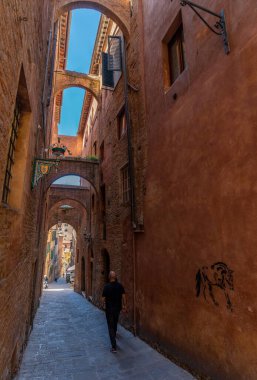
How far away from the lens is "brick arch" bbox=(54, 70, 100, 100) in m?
13.4

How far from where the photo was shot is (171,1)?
5977mm

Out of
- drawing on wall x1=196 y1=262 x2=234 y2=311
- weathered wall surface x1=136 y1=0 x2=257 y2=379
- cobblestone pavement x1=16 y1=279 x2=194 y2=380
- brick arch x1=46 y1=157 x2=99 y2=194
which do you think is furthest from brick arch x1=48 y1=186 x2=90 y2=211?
drawing on wall x1=196 y1=262 x2=234 y2=311

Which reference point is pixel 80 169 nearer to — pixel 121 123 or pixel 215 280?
pixel 121 123

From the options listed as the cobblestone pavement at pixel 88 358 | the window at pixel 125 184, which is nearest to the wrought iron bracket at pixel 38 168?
the cobblestone pavement at pixel 88 358

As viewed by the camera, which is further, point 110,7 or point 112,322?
point 110,7

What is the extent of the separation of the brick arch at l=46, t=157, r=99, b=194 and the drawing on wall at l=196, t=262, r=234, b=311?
941 centimetres

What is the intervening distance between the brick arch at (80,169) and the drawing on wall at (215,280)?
9.41m

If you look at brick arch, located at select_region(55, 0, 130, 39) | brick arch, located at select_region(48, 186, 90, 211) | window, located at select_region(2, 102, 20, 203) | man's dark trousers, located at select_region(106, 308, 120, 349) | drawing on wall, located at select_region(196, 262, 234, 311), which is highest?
brick arch, located at select_region(55, 0, 130, 39)

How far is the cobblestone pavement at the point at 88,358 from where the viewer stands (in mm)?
4379

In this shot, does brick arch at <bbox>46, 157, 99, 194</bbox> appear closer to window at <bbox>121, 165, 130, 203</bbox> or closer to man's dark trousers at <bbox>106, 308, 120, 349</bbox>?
window at <bbox>121, 165, 130, 203</bbox>

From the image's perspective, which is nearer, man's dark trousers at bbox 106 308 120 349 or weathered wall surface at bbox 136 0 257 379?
weathered wall surface at bbox 136 0 257 379

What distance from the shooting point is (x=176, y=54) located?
240 inches

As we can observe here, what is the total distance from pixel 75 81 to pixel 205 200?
471 inches

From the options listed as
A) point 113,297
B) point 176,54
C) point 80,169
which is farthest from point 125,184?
point 80,169
